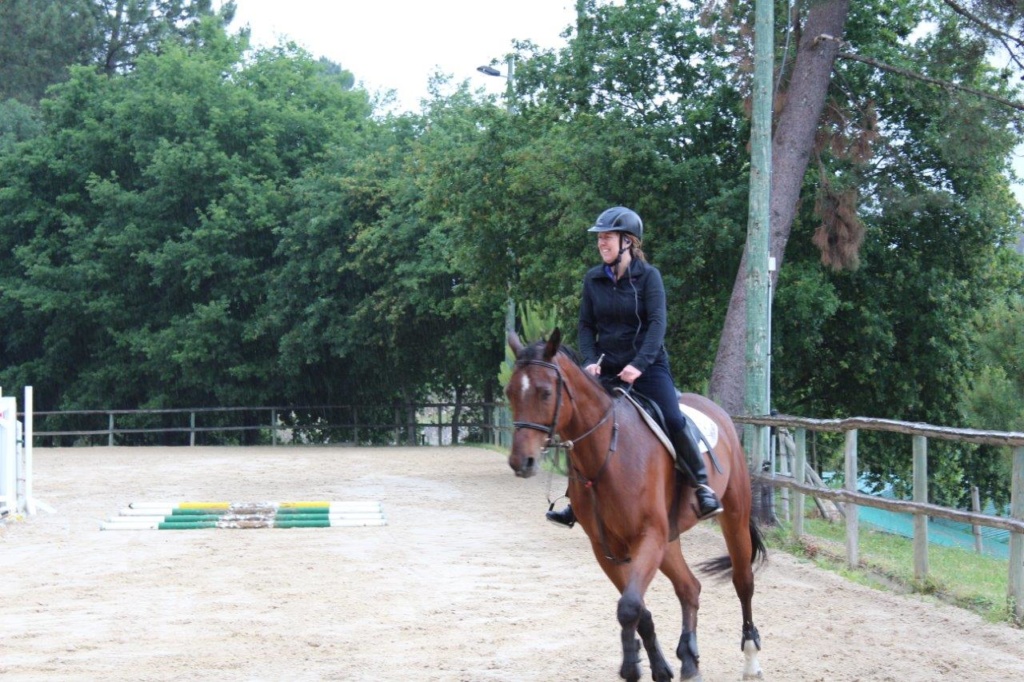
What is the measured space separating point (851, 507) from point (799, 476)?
1.49 metres

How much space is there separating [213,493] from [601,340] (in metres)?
14.3

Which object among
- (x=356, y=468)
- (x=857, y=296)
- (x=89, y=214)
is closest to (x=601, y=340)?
(x=857, y=296)

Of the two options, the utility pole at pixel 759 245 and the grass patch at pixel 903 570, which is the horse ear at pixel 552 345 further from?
the utility pole at pixel 759 245

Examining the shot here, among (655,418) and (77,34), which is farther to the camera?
(77,34)

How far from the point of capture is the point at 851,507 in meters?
11.7

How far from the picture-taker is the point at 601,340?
706 centimetres

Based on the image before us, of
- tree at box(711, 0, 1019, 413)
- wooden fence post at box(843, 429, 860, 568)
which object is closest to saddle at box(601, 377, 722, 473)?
wooden fence post at box(843, 429, 860, 568)

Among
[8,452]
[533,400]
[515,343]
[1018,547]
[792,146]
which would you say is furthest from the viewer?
[792,146]

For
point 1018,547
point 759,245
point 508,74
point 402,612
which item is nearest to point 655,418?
point 402,612

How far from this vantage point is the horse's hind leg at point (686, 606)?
6.76 m

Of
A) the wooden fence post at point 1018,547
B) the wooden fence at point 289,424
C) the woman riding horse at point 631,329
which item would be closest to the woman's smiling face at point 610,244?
the woman riding horse at point 631,329

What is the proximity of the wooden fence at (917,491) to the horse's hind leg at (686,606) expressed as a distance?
9.61 ft

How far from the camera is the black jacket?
682 cm

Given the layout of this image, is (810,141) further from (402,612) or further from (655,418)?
(655,418)
